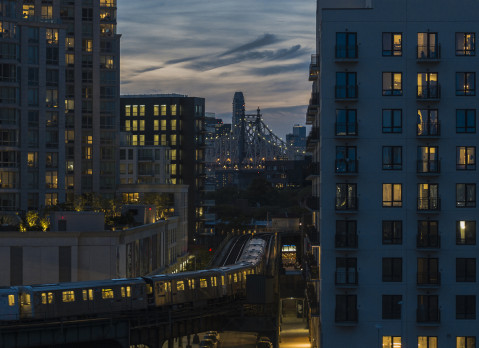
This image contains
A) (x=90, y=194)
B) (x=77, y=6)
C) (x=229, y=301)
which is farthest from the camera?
(x=77, y=6)

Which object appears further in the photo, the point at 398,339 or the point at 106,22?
the point at 106,22

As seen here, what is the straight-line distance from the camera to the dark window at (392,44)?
51.6m

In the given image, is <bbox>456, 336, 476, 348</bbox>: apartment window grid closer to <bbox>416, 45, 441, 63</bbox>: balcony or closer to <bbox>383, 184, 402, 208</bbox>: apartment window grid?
<bbox>383, 184, 402, 208</bbox>: apartment window grid

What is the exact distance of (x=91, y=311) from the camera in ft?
192

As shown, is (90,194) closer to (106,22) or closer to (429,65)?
(106,22)

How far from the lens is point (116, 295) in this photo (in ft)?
196

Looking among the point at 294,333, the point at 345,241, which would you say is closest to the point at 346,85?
the point at 345,241

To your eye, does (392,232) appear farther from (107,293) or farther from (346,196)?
(107,293)

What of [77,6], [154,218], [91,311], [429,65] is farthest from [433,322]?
[77,6]

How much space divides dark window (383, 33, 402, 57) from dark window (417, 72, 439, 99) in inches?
78.2

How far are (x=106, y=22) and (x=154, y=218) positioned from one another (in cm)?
3747

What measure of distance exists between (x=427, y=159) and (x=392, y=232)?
5.00 m

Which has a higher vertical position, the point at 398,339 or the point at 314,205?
the point at 314,205

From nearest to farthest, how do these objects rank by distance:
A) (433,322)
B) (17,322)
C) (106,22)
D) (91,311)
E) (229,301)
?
(433,322) → (17,322) → (91,311) → (229,301) → (106,22)
